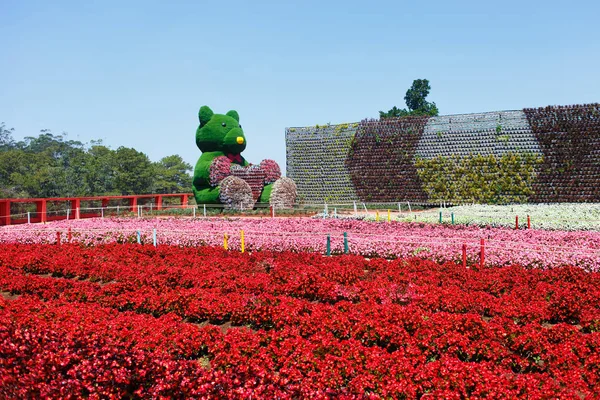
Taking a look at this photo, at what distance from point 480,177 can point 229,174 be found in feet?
41.6

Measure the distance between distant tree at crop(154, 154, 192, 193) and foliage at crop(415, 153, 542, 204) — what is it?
3466cm

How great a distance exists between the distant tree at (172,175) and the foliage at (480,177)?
34.7 m

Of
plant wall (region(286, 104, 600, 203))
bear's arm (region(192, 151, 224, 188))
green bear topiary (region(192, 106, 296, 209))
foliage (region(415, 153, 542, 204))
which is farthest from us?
bear's arm (region(192, 151, 224, 188))

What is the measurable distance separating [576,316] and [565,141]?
66.9ft

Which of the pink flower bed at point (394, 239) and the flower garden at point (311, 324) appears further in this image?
the pink flower bed at point (394, 239)

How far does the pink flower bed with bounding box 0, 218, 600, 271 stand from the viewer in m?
10.7

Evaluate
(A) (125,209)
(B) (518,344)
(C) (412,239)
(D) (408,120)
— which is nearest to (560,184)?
(D) (408,120)

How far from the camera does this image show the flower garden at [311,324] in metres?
4.91

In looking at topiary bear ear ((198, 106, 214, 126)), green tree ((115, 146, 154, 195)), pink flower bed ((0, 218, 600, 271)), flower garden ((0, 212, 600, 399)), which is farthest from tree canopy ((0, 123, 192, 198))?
flower garden ((0, 212, 600, 399))

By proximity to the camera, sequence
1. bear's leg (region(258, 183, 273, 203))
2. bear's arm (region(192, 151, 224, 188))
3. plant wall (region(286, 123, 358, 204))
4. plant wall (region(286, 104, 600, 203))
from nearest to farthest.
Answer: plant wall (region(286, 104, 600, 203))
bear's arm (region(192, 151, 224, 188))
bear's leg (region(258, 183, 273, 203))
plant wall (region(286, 123, 358, 204))

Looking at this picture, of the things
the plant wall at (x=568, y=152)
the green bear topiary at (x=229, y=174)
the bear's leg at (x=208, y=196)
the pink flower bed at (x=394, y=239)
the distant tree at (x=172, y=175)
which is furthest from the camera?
the distant tree at (x=172, y=175)

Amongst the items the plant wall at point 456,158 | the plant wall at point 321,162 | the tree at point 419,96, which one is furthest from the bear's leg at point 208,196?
the tree at point 419,96

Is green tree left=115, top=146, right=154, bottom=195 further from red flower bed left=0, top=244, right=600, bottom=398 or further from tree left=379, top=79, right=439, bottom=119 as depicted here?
red flower bed left=0, top=244, right=600, bottom=398

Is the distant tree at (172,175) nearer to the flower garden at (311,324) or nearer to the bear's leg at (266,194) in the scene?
the bear's leg at (266,194)
